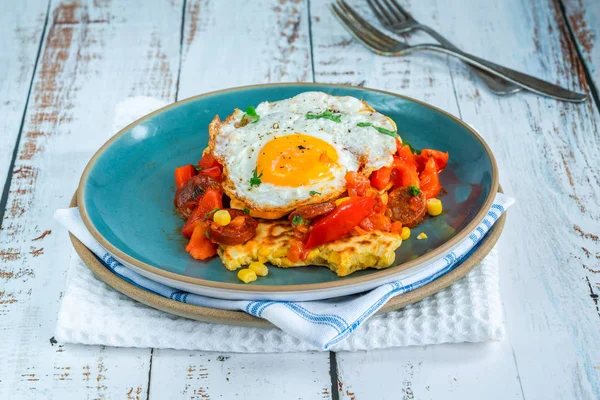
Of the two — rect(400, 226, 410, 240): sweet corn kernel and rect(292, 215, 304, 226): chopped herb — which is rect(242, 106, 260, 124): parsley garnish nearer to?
rect(292, 215, 304, 226): chopped herb

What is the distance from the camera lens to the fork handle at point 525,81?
7012 mm

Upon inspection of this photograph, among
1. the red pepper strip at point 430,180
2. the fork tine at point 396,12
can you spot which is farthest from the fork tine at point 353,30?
the red pepper strip at point 430,180

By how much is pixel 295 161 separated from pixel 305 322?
1086mm

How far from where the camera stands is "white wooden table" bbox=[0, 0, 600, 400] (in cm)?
438

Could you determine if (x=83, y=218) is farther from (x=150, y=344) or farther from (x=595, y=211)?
(x=595, y=211)

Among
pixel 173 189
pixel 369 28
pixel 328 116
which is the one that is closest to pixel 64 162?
pixel 173 189

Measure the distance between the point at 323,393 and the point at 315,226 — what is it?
934mm

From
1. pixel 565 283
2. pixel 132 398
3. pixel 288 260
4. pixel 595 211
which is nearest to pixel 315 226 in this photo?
pixel 288 260

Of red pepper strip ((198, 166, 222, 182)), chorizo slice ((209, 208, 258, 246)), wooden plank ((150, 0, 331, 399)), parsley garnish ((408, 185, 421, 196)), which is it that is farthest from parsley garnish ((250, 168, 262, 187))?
wooden plank ((150, 0, 331, 399))

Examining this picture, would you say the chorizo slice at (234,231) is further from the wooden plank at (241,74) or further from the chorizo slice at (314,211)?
the wooden plank at (241,74)

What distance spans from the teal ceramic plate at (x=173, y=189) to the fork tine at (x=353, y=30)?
1908mm

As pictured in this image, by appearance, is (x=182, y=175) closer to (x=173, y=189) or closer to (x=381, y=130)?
(x=173, y=189)

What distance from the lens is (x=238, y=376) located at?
438cm

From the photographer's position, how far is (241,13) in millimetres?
8367
